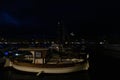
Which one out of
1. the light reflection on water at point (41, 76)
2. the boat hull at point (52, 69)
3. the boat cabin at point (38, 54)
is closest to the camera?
the light reflection on water at point (41, 76)

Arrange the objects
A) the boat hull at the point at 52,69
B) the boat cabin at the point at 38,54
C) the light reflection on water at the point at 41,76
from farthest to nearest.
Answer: the boat cabin at the point at 38,54
the boat hull at the point at 52,69
the light reflection on water at the point at 41,76

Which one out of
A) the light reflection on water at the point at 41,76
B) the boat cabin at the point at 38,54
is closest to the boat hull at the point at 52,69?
the light reflection on water at the point at 41,76

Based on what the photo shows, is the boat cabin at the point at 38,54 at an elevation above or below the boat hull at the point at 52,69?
above

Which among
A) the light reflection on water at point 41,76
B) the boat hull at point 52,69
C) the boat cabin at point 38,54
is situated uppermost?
the boat cabin at point 38,54

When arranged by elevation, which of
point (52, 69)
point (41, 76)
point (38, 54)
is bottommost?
point (41, 76)

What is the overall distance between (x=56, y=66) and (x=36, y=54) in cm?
444

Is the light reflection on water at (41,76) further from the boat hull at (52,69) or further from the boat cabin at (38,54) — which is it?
the boat cabin at (38,54)

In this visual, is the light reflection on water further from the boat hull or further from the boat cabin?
the boat cabin

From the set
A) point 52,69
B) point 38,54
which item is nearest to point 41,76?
point 52,69

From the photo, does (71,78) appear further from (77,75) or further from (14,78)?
(14,78)

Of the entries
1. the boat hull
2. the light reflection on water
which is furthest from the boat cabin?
the light reflection on water

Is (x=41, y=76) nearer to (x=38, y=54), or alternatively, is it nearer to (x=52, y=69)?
(x=52, y=69)

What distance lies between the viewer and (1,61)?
50.3 meters

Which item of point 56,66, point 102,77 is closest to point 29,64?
point 56,66
